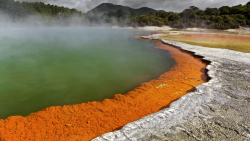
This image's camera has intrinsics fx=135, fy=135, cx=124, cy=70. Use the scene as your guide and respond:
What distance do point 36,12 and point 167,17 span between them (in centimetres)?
6510

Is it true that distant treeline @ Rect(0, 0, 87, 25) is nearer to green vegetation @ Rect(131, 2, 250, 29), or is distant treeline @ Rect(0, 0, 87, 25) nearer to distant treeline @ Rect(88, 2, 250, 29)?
distant treeline @ Rect(88, 2, 250, 29)

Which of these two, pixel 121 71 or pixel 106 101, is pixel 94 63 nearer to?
pixel 121 71

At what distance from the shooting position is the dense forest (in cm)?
4422

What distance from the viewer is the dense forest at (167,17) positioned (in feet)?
145

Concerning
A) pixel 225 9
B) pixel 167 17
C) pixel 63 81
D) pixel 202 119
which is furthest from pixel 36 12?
pixel 225 9

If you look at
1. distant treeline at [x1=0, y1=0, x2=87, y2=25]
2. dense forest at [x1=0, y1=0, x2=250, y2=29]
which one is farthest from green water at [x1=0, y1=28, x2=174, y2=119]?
distant treeline at [x1=0, y1=0, x2=87, y2=25]

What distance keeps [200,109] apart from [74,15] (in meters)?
94.2

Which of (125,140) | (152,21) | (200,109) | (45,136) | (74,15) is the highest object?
(74,15)

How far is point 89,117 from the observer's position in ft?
11.4

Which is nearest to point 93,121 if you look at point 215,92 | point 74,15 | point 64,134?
point 64,134

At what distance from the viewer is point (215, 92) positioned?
4062mm

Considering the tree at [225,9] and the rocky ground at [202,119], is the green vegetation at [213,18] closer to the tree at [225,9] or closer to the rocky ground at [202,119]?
the tree at [225,9]

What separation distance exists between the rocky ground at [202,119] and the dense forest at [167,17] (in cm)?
4672

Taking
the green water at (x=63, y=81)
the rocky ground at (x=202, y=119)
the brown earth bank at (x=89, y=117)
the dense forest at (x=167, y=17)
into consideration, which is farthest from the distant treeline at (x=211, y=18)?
the brown earth bank at (x=89, y=117)
